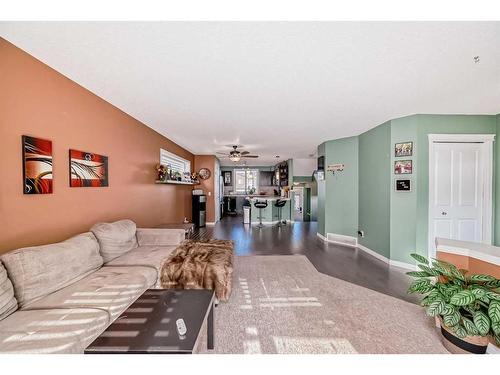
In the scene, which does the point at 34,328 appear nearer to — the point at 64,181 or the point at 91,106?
the point at 64,181

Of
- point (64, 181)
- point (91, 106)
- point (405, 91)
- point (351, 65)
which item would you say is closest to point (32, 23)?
point (91, 106)

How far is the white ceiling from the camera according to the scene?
4.93ft

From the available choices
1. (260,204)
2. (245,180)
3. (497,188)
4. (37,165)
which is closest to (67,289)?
(37,165)

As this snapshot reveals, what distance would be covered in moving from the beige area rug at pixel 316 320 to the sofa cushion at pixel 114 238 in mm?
1408

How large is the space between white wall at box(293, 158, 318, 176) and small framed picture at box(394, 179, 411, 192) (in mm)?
4926

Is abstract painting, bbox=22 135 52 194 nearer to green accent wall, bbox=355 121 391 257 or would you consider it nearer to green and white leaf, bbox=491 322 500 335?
green and white leaf, bbox=491 322 500 335

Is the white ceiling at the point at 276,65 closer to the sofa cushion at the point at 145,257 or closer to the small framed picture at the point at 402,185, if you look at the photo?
the small framed picture at the point at 402,185

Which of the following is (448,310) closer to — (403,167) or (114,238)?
(403,167)

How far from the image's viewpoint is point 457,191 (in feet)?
10.9

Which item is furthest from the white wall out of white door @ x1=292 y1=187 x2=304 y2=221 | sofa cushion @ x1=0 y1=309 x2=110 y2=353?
sofa cushion @ x1=0 y1=309 x2=110 y2=353

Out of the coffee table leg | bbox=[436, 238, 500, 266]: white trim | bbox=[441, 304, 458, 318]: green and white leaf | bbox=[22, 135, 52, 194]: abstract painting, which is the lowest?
the coffee table leg

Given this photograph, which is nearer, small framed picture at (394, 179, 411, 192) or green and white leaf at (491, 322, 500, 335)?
green and white leaf at (491, 322, 500, 335)
